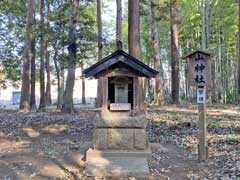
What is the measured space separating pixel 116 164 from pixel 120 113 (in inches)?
54.4

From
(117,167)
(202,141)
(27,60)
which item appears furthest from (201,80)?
(27,60)

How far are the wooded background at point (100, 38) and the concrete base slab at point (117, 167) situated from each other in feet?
9.91

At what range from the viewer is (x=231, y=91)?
3372cm

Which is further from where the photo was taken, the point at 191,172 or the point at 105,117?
the point at 105,117

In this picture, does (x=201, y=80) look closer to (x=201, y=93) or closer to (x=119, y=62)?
(x=201, y=93)

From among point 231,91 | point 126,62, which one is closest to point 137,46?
point 126,62

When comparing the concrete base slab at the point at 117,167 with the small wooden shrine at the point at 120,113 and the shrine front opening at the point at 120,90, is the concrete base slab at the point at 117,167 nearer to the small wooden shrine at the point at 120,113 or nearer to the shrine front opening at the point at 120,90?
the small wooden shrine at the point at 120,113

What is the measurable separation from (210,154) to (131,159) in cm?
192

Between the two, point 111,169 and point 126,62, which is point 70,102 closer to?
point 126,62

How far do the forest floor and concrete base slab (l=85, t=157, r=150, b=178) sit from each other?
0.18 m

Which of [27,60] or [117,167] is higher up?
[27,60]

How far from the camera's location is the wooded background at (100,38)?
16328mm

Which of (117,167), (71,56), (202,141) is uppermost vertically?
(71,56)

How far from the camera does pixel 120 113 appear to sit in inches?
320
